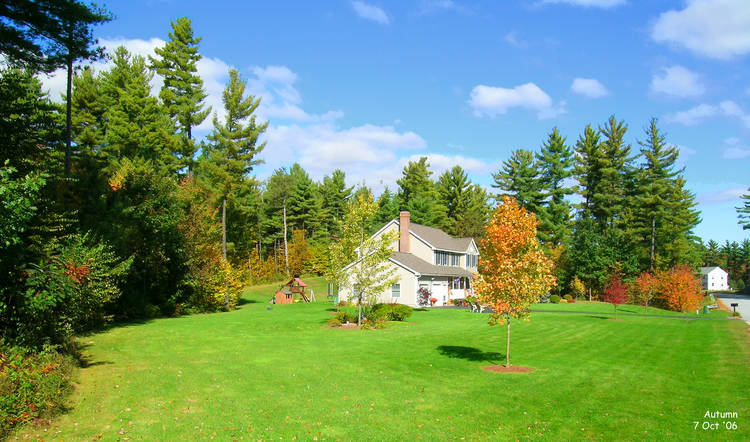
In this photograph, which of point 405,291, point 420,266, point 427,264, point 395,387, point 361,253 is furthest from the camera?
point 427,264

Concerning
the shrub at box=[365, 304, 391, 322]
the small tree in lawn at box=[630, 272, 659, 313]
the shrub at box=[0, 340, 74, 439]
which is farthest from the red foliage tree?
the shrub at box=[0, 340, 74, 439]

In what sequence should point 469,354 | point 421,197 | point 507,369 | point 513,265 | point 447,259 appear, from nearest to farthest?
point 513,265 < point 507,369 < point 469,354 < point 447,259 < point 421,197

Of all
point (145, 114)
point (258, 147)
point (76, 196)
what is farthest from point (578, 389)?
point (145, 114)

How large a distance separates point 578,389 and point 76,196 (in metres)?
24.2

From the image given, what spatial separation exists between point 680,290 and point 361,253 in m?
36.6

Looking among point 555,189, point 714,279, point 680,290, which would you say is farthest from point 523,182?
point 714,279

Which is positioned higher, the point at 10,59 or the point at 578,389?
the point at 10,59

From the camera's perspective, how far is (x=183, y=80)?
150ft

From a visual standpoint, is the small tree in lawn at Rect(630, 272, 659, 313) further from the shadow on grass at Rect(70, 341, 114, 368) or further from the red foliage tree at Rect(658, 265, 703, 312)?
the shadow on grass at Rect(70, 341, 114, 368)

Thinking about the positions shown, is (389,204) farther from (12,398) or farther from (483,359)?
(12,398)

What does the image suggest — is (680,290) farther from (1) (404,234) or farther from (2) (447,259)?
(1) (404,234)

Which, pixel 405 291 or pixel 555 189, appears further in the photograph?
pixel 555 189

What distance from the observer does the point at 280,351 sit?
1867 cm

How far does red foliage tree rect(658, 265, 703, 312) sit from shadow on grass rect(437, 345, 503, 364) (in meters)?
36.3
